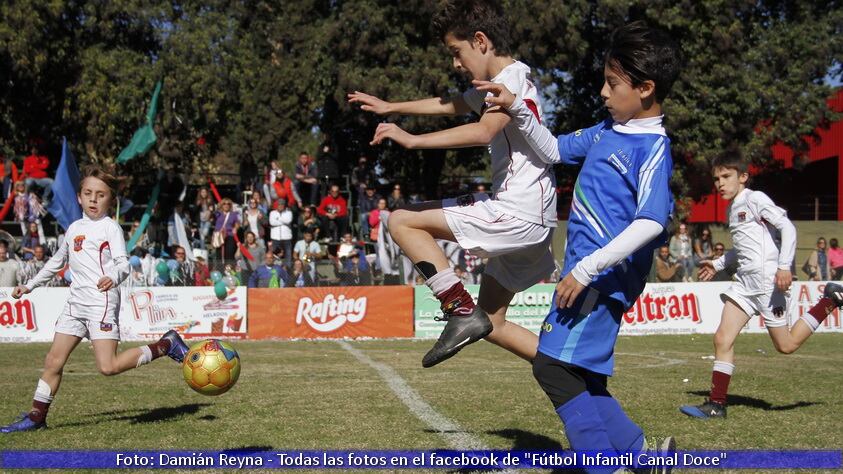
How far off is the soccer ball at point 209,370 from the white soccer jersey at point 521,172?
6.38 feet

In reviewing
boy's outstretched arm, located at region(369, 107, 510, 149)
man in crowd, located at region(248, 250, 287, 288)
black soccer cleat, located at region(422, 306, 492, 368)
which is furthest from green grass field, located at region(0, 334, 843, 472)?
man in crowd, located at region(248, 250, 287, 288)

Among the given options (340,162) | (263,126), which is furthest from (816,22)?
(263,126)

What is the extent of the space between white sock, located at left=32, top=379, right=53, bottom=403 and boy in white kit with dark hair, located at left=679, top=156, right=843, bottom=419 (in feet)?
16.7

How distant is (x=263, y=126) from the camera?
3228cm

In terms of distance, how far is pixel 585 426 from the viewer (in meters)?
4.21

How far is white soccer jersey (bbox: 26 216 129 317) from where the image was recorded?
23.5ft

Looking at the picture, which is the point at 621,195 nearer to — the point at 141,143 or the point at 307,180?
the point at 307,180

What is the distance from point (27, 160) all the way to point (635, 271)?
22.2 m

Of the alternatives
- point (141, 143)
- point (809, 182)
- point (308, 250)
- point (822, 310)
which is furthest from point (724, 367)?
point (809, 182)

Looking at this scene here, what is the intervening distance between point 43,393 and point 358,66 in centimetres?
2095

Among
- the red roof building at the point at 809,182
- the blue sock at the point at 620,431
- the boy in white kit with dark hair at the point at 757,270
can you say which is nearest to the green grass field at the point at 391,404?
the boy in white kit with dark hair at the point at 757,270

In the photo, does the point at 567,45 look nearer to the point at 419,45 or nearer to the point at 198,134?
the point at 419,45

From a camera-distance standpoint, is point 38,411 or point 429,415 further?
point 429,415

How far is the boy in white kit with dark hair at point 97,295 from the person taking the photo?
7.11 m
